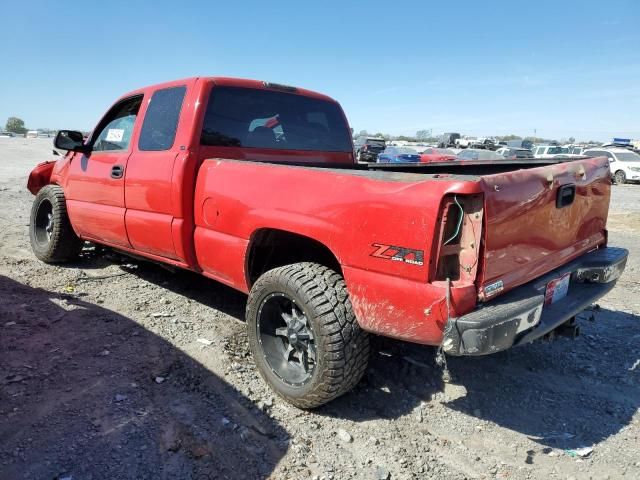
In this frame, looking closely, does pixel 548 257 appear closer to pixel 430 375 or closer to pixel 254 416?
pixel 430 375

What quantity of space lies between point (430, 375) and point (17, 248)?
5.48 m

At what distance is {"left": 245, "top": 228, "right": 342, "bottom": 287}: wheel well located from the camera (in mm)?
3110

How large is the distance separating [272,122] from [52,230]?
2.97 metres

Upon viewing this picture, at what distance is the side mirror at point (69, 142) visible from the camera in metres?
4.70

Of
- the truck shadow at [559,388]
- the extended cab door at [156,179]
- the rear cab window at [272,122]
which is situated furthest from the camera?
the rear cab window at [272,122]

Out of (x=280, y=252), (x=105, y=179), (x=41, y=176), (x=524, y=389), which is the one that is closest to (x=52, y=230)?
(x=41, y=176)

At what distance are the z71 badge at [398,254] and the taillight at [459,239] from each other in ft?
0.25

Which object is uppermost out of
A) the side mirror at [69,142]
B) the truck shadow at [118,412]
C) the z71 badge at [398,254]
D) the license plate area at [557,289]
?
the side mirror at [69,142]

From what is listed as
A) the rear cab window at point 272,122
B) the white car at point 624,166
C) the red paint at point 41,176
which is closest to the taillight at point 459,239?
the rear cab window at point 272,122

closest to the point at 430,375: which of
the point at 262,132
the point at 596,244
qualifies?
the point at 596,244

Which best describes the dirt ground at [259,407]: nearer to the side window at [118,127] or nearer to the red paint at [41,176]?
the side window at [118,127]

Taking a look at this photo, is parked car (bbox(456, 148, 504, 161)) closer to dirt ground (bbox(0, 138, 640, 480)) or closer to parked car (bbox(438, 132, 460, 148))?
dirt ground (bbox(0, 138, 640, 480))

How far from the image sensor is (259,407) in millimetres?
2893

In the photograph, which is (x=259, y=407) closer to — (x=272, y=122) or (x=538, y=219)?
(x=538, y=219)
